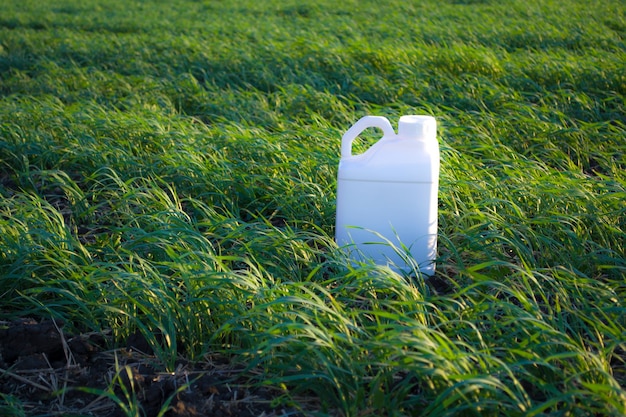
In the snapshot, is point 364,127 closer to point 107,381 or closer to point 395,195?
point 395,195

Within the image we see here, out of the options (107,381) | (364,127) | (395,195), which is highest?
(364,127)

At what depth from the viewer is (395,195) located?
2375mm

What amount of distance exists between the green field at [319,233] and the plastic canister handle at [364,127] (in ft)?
1.20

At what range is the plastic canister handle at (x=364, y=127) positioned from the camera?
2420 millimetres

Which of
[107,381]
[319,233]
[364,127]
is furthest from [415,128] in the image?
[107,381]

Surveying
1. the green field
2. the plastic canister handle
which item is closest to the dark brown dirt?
the green field

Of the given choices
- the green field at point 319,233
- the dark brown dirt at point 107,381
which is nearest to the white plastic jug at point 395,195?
the green field at point 319,233

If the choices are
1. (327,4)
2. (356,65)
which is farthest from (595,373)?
(327,4)

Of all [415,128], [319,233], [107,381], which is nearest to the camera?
[107,381]

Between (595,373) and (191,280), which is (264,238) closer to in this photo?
(191,280)

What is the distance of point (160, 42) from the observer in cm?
813

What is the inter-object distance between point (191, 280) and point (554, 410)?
43.7 inches

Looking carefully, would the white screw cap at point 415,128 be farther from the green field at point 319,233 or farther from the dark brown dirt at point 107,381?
the dark brown dirt at point 107,381

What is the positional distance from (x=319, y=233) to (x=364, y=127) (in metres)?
0.57
